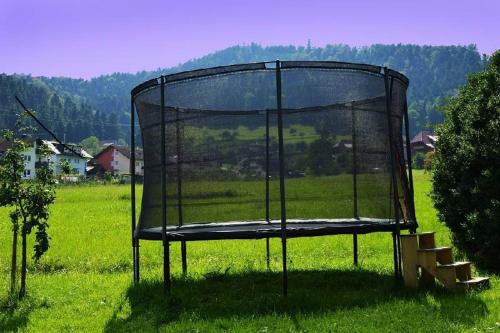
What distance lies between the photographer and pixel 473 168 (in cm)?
949

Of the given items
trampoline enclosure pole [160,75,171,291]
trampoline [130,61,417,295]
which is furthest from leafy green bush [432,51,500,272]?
trampoline enclosure pole [160,75,171,291]

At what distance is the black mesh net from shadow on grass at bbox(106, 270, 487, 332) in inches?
35.5

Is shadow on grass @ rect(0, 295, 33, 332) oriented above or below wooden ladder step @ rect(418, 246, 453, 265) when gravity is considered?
below

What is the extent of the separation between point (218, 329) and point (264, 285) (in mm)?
2345

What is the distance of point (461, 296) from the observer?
6.99 metres

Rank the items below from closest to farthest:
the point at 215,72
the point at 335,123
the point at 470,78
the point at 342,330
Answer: the point at 342,330 < the point at 215,72 < the point at 335,123 < the point at 470,78

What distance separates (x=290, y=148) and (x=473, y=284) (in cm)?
298

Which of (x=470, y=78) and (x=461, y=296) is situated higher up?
(x=470, y=78)

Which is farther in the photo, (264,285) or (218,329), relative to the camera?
(264,285)

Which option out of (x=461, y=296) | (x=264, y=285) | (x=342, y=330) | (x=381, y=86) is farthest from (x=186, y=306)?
(x=381, y=86)

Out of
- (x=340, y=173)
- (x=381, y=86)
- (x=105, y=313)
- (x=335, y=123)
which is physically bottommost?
(x=105, y=313)

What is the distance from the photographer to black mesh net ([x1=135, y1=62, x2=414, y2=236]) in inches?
316

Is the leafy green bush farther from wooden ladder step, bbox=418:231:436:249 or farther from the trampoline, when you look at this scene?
wooden ladder step, bbox=418:231:436:249

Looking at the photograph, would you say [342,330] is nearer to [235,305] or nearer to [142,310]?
[235,305]
